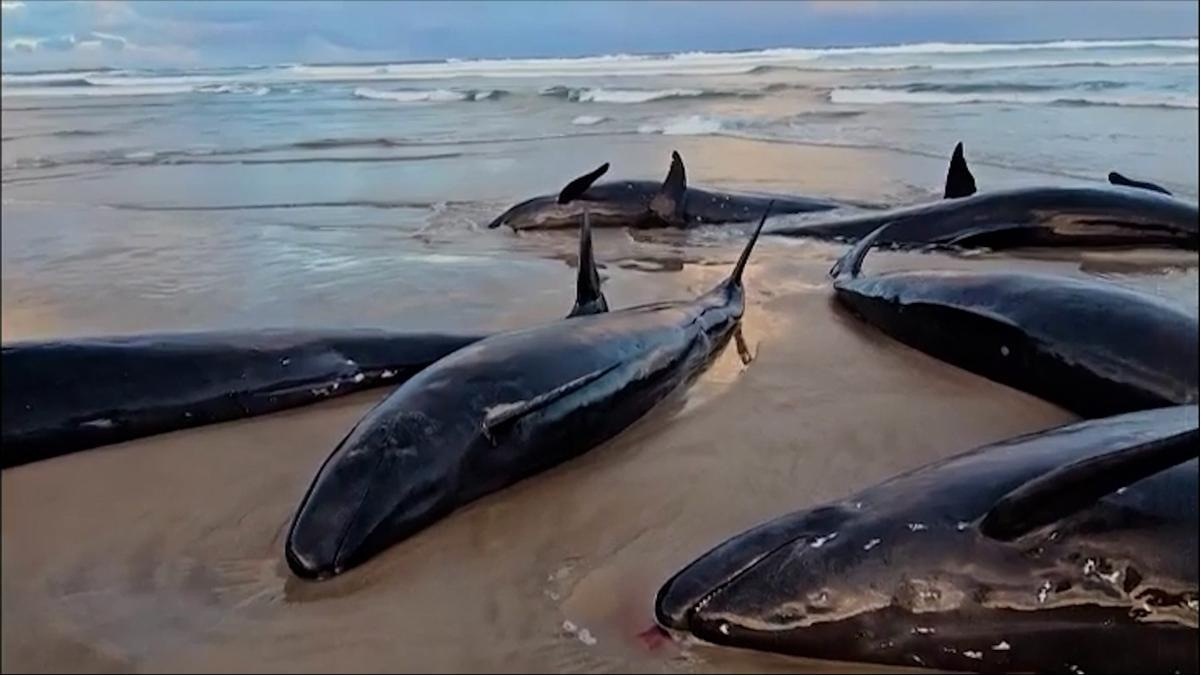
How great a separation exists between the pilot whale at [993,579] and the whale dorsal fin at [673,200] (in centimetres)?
531

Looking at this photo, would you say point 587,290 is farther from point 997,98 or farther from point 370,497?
point 997,98

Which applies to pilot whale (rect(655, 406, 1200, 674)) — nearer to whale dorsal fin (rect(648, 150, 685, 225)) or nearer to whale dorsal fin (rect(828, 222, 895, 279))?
whale dorsal fin (rect(828, 222, 895, 279))

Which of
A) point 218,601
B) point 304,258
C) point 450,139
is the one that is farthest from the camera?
point 450,139

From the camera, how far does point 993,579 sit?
242cm

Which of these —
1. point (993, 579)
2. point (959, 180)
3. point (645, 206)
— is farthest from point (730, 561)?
point (645, 206)

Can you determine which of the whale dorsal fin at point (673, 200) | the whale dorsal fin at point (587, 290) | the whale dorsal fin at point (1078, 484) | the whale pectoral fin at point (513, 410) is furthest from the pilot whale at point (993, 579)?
the whale dorsal fin at point (673, 200)

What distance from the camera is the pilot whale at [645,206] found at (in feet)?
25.7

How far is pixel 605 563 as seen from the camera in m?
3.01

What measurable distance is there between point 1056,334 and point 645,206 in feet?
14.1

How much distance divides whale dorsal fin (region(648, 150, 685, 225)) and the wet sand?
3322 millimetres

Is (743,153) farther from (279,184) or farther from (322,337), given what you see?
(322,337)

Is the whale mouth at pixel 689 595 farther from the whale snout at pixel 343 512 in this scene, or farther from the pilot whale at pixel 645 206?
the pilot whale at pixel 645 206

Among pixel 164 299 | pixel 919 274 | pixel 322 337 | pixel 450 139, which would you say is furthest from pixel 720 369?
pixel 450 139

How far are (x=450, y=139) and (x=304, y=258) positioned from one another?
792cm
